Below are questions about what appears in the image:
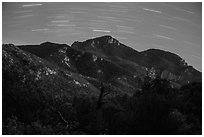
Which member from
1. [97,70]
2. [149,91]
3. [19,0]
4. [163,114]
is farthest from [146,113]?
[97,70]

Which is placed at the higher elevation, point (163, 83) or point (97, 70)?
point (163, 83)

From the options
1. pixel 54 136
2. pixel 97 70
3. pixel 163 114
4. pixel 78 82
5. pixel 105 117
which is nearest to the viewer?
pixel 54 136

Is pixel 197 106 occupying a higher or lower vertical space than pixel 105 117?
higher

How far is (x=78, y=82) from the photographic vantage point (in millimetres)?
118500

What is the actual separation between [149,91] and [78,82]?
339 feet

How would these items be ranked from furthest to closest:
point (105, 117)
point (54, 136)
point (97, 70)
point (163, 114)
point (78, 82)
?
1. point (97, 70)
2. point (78, 82)
3. point (105, 117)
4. point (163, 114)
5. point (54, 136)

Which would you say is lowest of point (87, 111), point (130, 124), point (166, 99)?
point (87, 111)

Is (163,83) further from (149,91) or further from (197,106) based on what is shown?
(197,106)

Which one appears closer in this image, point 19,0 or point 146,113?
point 19,0

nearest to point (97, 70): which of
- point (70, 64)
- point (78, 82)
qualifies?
point (70, 64)

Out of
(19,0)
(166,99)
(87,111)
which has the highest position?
(19,0)

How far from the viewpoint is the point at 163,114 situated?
13.7m

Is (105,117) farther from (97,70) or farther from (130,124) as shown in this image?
(97,70)

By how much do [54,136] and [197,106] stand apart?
7832 mm
